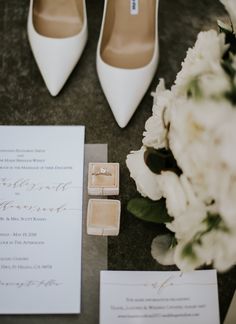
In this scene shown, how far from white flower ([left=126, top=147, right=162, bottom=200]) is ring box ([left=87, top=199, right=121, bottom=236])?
97 millimetres

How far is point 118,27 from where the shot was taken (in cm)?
71

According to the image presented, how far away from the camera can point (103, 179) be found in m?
0.58

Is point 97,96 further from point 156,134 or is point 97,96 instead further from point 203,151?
point 203,151

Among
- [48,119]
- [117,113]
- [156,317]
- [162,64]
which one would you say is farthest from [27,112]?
[156,317]

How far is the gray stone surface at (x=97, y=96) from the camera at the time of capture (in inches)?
22.6

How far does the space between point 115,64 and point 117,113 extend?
0.10 m

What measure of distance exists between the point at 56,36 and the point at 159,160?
355mm

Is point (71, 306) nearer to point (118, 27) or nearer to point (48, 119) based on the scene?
point (48, 119)

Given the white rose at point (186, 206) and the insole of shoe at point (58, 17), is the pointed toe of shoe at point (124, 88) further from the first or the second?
the white rose at point (186, 206)

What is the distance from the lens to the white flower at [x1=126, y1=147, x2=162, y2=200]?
46 cm

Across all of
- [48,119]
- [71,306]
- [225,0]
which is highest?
[225,0]

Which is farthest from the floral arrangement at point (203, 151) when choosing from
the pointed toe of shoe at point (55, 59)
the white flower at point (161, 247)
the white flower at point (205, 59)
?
the pointed toe of shoe at point (55, 59)

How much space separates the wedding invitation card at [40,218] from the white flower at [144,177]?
0.15 metres

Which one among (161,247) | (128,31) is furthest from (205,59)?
(128,31)
